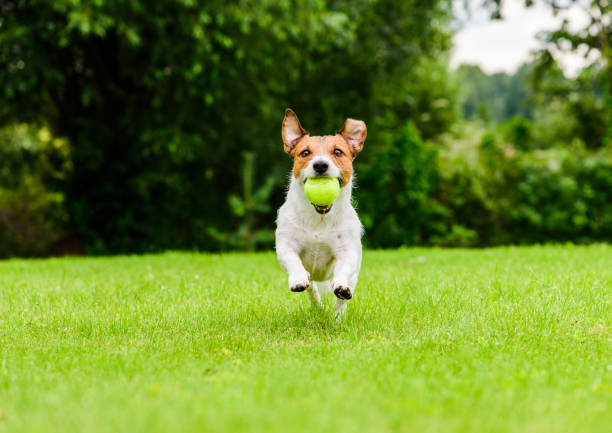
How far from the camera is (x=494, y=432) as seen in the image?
10.6ft

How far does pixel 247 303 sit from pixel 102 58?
12706mm

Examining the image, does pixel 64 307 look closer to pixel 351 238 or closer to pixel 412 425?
pixel 351 238

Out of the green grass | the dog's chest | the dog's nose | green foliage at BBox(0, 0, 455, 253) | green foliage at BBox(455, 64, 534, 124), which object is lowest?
the green grass

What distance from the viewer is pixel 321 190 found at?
541cm

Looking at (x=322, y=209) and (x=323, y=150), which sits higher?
(x=323, y=150)

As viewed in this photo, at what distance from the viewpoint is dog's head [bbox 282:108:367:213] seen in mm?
5453

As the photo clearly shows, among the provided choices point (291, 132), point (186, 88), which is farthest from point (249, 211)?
point (291, 132)

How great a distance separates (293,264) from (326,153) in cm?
100

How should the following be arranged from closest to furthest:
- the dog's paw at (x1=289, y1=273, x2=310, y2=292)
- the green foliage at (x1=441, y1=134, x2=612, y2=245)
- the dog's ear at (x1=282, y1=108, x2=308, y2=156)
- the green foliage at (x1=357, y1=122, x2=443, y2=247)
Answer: the dog's paw at (x1=289, y1=273, x2=310, y2=292), the dog's ear at (x1=282, y1=108, x2=308, y2=156), the green foliage at (x1=441, y1=134, x2=612, y2=245), the green foliage at (x1=357, y1=122, x2=443, y2=247)

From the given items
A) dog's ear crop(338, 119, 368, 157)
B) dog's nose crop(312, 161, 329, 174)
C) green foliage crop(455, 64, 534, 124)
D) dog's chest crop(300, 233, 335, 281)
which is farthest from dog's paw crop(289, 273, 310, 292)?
green foliage crop(455, 64, 534, 124)

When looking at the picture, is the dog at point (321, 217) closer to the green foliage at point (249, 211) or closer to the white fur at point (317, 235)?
the white fur at point (317, 235)

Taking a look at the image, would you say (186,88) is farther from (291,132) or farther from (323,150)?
(323,150)

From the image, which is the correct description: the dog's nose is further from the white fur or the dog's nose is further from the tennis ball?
the white fur

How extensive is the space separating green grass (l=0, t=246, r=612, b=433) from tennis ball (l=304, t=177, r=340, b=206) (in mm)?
1180
